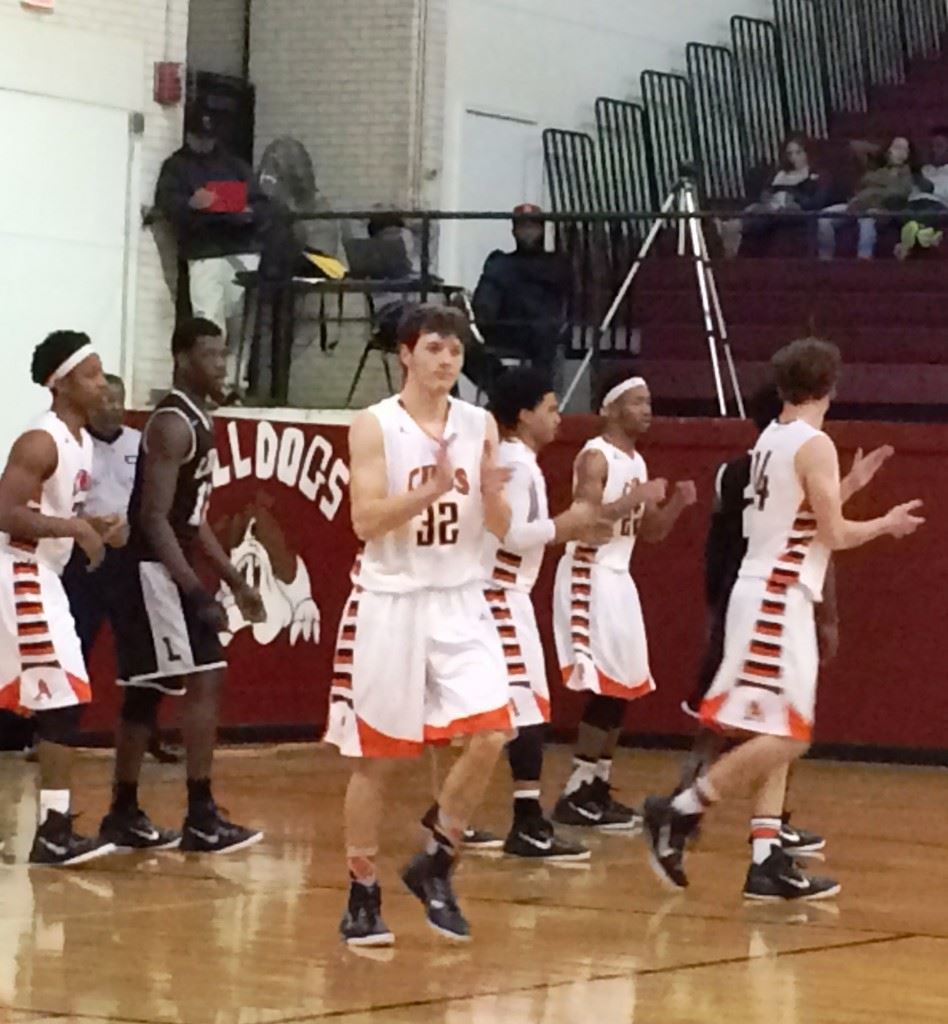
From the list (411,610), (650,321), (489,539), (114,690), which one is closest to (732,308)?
(650,321)

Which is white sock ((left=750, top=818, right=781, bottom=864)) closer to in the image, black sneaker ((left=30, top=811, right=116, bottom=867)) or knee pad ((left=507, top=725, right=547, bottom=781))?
knee pad ((left=507, top=725, right=547, bottom=781))

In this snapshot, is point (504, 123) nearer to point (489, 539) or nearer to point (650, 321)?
point (650, 321)

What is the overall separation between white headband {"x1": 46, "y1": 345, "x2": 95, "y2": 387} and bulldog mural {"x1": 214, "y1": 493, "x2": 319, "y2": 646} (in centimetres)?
397

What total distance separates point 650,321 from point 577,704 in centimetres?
306

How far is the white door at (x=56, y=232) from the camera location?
1569cm

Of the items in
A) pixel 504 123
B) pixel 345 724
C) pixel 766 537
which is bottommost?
pixel 345 724

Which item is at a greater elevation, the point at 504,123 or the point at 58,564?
the point at 504,123

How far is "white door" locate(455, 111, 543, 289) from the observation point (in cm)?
1775

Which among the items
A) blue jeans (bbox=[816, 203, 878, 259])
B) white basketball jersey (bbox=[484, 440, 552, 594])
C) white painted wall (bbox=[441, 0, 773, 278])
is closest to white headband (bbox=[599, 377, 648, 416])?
white basketball jersey (bbox=[484, 440, 552, 594])

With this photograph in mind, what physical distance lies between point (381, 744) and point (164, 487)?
7.10 ft

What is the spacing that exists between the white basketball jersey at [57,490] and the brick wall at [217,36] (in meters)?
9.87

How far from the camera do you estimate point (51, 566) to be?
352 inches

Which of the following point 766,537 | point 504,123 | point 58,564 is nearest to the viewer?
point 766,537

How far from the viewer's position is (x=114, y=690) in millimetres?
12453
